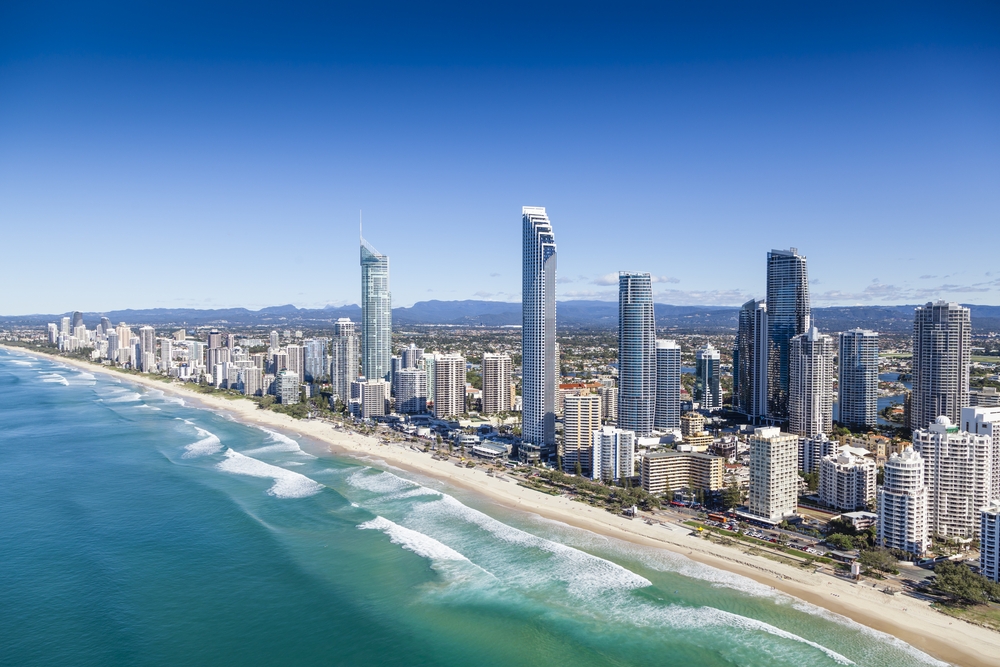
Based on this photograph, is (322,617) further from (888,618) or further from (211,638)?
(888,618)

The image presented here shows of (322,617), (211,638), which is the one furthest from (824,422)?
(211,638)

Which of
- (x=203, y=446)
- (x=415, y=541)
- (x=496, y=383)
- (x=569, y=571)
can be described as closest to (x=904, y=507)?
(x=569, y=571)

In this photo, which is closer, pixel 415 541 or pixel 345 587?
pixel 345 587

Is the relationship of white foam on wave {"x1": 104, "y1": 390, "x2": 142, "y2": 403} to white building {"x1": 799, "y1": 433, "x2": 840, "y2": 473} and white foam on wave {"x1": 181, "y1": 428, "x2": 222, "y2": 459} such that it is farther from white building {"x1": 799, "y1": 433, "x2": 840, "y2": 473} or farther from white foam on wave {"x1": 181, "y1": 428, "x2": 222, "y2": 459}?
white building {"x1": 799, "y1": 433, "x2": 840, "y2": 473}

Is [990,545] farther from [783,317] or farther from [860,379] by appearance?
[783,317]

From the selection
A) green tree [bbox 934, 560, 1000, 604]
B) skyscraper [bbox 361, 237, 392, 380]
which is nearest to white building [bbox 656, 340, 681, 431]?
green tree [bbox 934, 560, 1000, 604]

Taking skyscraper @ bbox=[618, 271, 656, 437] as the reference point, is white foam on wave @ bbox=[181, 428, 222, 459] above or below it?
below

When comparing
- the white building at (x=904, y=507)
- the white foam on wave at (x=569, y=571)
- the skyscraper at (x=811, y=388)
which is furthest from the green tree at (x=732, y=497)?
the skyscraper at (x=811, y=388)
